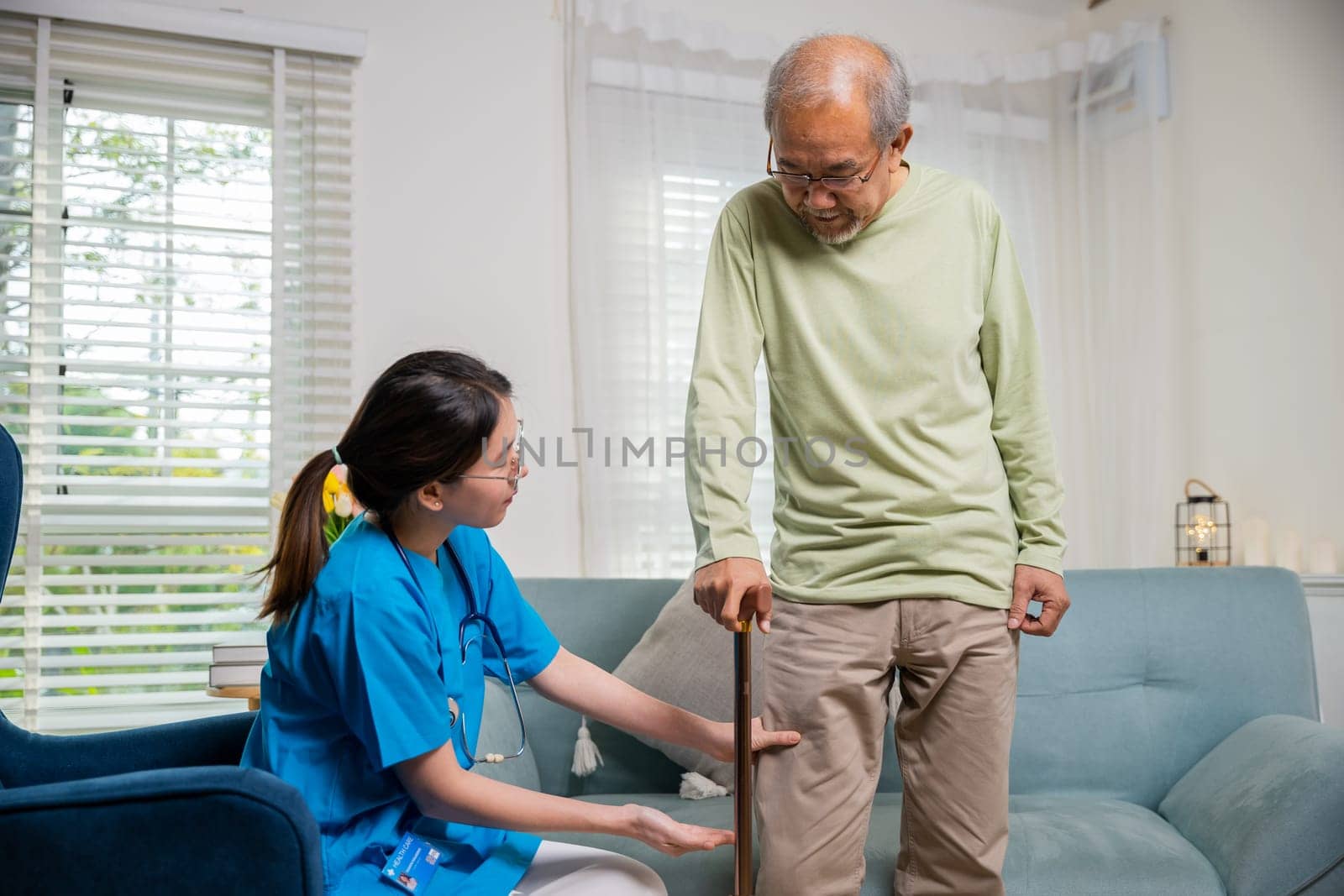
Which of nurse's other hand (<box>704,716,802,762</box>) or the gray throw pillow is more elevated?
nurse's other hand (<box>704,716,802,762</box>)

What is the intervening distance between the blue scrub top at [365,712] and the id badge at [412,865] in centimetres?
1

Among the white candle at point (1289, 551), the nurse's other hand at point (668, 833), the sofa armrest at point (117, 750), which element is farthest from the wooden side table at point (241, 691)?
the white candle at point (1289, 551)

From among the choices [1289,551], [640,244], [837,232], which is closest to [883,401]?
[837,232]

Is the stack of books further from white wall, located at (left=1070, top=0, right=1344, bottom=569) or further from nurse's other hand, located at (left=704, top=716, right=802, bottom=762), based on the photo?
white wall, located at (left=1070, top=0, right=1344, bottom=569)

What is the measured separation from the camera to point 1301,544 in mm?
3066

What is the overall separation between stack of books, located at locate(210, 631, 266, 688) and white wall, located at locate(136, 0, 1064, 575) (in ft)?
2.86

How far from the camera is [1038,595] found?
148 centimetres

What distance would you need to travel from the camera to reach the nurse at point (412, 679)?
1102mm

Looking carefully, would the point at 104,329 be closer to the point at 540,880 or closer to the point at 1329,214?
the point at 540,880

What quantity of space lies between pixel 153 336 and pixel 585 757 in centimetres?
161

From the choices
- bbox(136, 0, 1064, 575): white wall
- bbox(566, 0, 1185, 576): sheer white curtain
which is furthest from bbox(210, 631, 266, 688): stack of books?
bbox(566, 0, 1185, 576): sheer white curtain

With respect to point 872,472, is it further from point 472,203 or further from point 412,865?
point 472,203

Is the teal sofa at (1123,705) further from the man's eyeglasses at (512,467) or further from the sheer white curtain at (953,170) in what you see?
the man's eyeglasses at (512,467)

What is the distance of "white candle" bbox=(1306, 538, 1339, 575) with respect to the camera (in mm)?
2975
